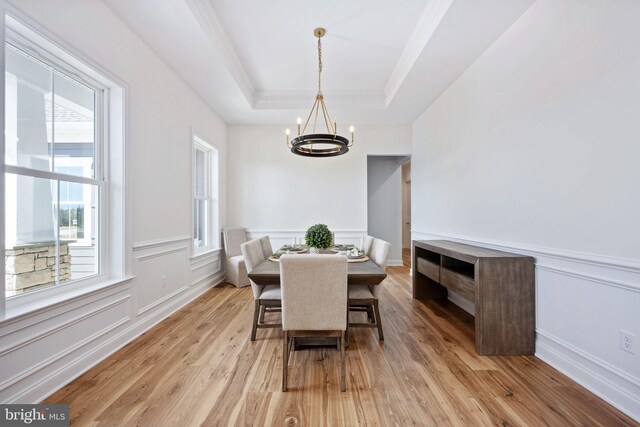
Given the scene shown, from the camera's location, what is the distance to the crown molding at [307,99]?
3928 millimetres

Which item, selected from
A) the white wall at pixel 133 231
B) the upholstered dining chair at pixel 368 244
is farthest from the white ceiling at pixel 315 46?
the upholstered dining chair at pixel 368 244

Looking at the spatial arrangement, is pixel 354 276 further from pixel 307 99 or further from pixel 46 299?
pixel 307 99

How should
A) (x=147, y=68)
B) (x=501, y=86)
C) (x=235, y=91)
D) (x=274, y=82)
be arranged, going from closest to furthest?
(x=501, y=86)
(x=147, y=68)
(x=235, y=91)
(x=274, y=82)

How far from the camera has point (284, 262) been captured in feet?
5.25

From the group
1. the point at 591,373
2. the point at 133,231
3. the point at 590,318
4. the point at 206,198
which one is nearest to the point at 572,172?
the point at 590,318

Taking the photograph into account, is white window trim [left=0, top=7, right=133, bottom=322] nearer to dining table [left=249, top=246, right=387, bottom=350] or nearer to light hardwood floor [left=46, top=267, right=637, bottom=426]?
light hardwood floor [left=46, top=267, right=637, bottom=426]

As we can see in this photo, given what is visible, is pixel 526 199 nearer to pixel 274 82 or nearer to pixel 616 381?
pixel 616 381

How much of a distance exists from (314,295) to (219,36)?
8.67ft

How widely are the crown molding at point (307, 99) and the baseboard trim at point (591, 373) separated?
11.2ft

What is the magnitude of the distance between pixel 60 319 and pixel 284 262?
150 centimetres

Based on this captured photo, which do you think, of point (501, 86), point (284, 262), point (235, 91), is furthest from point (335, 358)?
point (235, 91)

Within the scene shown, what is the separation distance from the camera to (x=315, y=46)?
9.39 ft

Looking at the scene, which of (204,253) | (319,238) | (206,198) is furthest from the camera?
(206,198)

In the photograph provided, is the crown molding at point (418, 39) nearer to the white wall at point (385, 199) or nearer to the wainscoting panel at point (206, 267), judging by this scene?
the white wall at point (385, 199)
